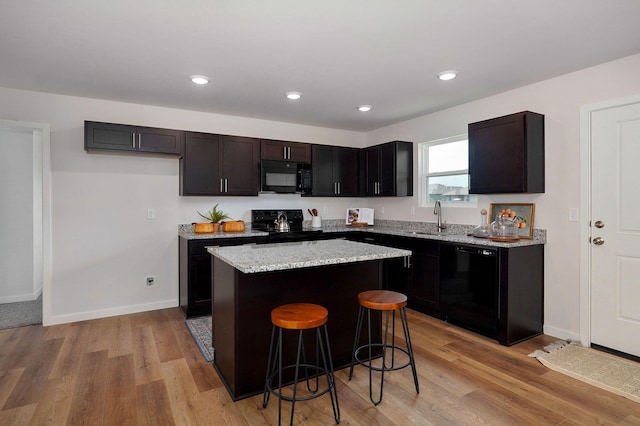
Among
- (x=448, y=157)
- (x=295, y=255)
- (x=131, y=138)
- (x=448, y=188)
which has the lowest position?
(x=295, y=255)

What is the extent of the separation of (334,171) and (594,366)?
3544 millimetres

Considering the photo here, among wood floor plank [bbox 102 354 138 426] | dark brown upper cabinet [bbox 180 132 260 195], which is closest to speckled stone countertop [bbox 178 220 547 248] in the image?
dark brown upper cabinet [bbox 180 132 260 195]

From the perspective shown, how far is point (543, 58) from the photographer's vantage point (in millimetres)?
2768

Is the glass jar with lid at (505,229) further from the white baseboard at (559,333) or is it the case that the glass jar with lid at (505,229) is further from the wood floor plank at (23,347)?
the wood floor plank at (23,347)

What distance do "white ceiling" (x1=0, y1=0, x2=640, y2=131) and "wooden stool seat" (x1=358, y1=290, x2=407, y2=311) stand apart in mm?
1772

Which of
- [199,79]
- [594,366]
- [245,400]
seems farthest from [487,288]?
[199,79]

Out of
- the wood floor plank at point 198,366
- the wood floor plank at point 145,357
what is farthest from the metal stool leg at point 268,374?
the wood floor plank at point 145,357

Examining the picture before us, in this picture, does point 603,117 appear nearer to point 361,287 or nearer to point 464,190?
point 464,190

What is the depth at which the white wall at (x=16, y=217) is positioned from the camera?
440 centimetres

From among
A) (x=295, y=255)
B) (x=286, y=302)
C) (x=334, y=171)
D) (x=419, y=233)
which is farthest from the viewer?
(x=334, y=171)

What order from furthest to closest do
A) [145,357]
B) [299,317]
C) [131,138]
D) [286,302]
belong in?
1. [131,138]
2. [145,357]
3. [286,302]
4. [299,317]

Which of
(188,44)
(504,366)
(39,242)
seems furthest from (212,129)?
(504,366)

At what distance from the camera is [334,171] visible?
5090 millimetres

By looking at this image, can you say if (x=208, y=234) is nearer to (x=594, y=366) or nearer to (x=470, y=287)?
(x=470, y=287)
